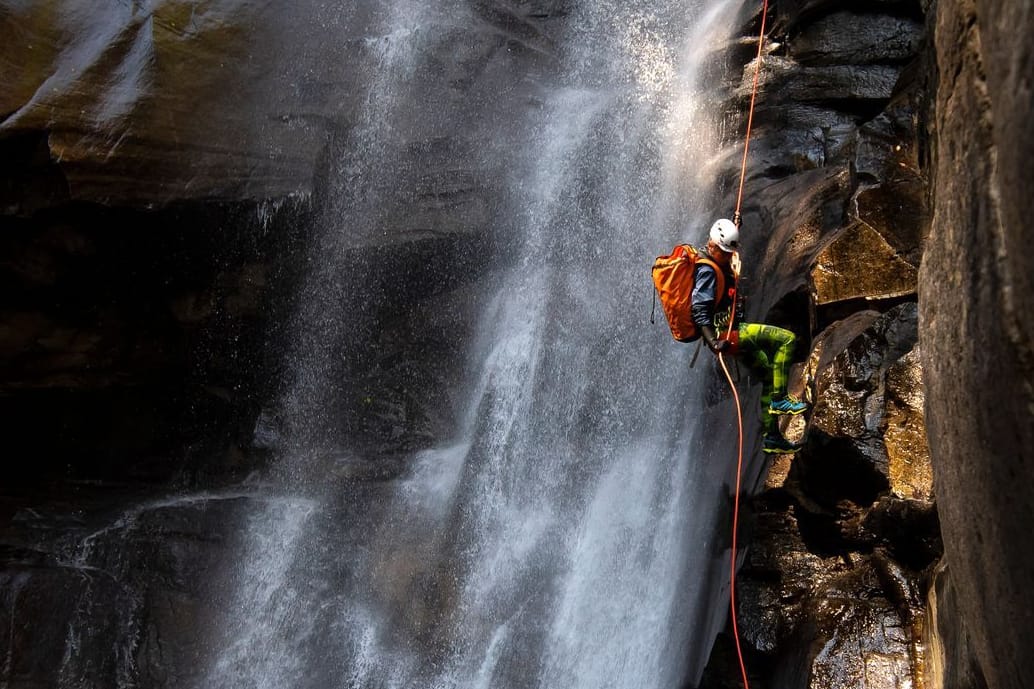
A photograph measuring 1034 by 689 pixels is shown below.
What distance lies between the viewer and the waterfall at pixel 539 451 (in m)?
9.53

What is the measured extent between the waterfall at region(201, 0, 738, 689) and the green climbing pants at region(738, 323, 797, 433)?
1.79 metres

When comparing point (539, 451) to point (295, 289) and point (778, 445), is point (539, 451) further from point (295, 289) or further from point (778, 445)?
point (295, 289)

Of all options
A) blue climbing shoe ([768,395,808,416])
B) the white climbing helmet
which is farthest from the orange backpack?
blue climbing shoe ([768,395,808,416])

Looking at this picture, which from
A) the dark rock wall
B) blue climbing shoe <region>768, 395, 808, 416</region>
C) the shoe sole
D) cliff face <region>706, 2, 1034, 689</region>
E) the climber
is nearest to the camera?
the dark rock wall

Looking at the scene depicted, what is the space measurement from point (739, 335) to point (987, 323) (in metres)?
4.80

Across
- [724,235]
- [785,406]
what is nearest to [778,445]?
[785,406]

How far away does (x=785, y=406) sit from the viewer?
739cm

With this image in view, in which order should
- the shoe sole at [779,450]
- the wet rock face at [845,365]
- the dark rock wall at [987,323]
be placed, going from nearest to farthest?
the dark rock wall at [987,323]
the wet rock face at [845,365]
the shoe sole at [779,450]

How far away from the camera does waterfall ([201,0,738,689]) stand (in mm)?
9531

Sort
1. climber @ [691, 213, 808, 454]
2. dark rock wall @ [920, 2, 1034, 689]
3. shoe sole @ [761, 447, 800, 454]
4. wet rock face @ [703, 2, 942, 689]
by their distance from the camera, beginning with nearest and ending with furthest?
dark rock wall @ [920, 2, 1034, 689] → wet rock face @ [703, 2, 942, 689] → climber @ [691, 213, 808, 454] → shoe sole @ [761, 447, 800, 454]

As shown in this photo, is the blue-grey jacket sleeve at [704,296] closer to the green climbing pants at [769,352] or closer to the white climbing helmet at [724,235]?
the white climbing helmet at [724,235]

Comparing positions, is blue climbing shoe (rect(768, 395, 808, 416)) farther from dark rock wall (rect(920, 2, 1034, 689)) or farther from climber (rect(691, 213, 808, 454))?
dark rock wall (rect(920, 2, 1034, 689))

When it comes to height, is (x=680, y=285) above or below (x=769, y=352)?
above

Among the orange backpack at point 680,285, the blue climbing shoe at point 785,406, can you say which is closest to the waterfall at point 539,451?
the blue climbing shoe at point 785,406
